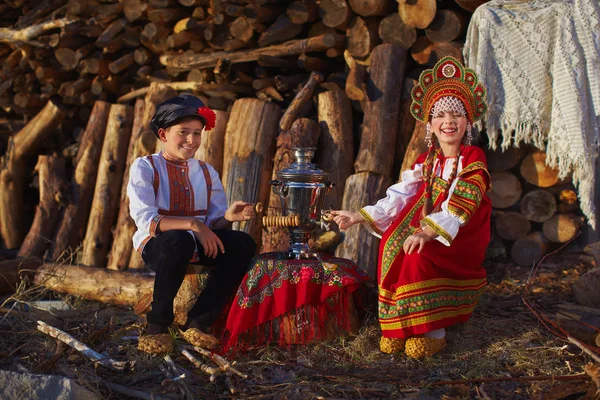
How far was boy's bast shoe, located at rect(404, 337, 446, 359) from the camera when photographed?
3.14 metres

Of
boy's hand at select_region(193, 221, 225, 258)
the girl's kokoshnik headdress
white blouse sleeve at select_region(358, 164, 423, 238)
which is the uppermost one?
the girl's kokoshnik headdress

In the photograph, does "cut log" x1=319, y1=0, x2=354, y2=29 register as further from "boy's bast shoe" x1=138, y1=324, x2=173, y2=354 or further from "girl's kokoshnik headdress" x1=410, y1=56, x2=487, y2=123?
"boy's bast shoe" x1=138, y1=324, x2=173, y2=354

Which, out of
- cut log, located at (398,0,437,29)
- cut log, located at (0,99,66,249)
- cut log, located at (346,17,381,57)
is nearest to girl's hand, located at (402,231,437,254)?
cut log, located at (398,0,437,29)

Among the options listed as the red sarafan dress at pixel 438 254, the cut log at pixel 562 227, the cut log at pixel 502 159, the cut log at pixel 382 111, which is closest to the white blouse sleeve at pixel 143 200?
the red sarafan dress at pixel 438 254

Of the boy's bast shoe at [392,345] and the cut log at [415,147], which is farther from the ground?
the cut log at [415,147]

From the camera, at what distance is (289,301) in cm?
330

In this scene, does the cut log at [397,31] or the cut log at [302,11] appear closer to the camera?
the cut log at [397,31]

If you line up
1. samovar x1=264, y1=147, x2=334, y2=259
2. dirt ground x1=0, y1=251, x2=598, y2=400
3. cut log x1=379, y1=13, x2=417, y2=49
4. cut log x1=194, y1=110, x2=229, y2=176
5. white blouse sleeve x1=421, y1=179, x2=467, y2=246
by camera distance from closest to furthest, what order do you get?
dirt ground x1=0, y1=251, x2=598, y2=400
white blouse sleeve x1=421, y1=179, x2=467, y2=246
samovar x1=264, y1=147, x2=334, y2=259
cut log x1=379, y1=13, x2=417, y2=49
cut log x1=194, y1=110, x2=229, y2=176

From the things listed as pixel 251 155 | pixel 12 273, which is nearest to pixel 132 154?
pixel 251 155

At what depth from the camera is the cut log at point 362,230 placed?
4473 millimetres

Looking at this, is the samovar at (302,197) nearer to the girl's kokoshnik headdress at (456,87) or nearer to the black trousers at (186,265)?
the black trousers at (186,265)

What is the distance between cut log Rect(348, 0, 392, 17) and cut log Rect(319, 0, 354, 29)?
0.22ft

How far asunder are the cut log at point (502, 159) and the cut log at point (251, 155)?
1673 millimetres

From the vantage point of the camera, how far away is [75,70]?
6375 mm
